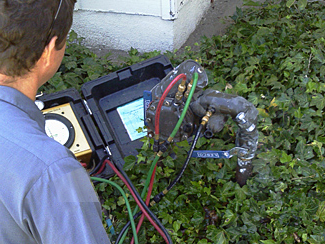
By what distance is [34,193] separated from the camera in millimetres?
977

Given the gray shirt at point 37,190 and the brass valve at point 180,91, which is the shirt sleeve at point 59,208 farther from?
the brass valve at point 180,91

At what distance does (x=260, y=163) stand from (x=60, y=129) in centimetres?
138

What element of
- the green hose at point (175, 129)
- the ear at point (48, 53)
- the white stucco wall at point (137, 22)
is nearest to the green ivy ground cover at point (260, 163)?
the green hose at point (175, 129)

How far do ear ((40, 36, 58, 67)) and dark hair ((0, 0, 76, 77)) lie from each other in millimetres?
17

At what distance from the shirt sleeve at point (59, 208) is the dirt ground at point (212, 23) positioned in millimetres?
2761

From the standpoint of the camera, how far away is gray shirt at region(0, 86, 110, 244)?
980mm

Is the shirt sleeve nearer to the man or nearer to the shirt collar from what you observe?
the man

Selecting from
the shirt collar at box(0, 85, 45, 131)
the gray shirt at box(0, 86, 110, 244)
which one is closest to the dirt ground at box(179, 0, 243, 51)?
the shirt collar at box(0, 85, 45, 131)

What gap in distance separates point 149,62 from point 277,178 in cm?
132

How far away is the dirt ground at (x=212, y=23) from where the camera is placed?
12.4 feet

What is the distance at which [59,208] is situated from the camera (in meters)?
1.00

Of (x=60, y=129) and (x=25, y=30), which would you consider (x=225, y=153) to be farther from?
(x=25, y=30)

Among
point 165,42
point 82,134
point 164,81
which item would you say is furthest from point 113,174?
point 165,42

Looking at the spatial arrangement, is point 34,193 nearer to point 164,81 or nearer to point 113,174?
point 164,81
